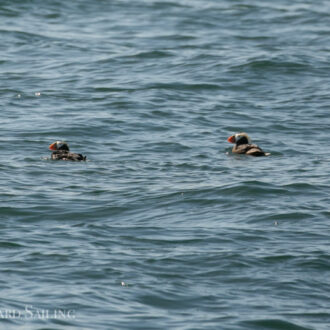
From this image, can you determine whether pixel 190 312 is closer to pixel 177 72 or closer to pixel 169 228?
pixel 169 228

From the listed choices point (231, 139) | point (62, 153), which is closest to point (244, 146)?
point (231, 139)

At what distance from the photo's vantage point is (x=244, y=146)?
18188 millimetres

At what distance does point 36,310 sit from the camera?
10.3 m

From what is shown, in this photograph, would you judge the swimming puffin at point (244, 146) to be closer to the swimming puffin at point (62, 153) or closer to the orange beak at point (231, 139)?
the orange beak at point (231, 139)

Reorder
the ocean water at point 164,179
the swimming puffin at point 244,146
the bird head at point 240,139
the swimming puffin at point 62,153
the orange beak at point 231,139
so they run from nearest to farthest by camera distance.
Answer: the ocean water at point 164,179 → the swimming puffin at point 62,153 → the swimming puffin at point 244,146 → the bird head at point 240,139 → the orange beak at point 231,139

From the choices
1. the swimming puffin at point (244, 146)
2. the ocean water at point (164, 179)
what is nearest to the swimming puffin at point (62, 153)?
the ocean water at point (164, 179)

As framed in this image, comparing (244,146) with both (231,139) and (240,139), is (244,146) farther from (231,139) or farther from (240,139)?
(231,139)

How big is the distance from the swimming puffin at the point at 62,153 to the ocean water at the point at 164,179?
15cm

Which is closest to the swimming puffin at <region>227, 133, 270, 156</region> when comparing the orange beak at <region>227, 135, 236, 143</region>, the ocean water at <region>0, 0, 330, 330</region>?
the orange beak at <region>227, 135, 236, 143</region>

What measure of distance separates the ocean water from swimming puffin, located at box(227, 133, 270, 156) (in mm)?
170

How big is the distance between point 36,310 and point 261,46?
21.0m

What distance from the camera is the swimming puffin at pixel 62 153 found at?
679 inches

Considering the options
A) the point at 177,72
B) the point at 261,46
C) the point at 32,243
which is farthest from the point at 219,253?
the point at 261,46

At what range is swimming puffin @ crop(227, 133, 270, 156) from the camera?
18.0 meters
